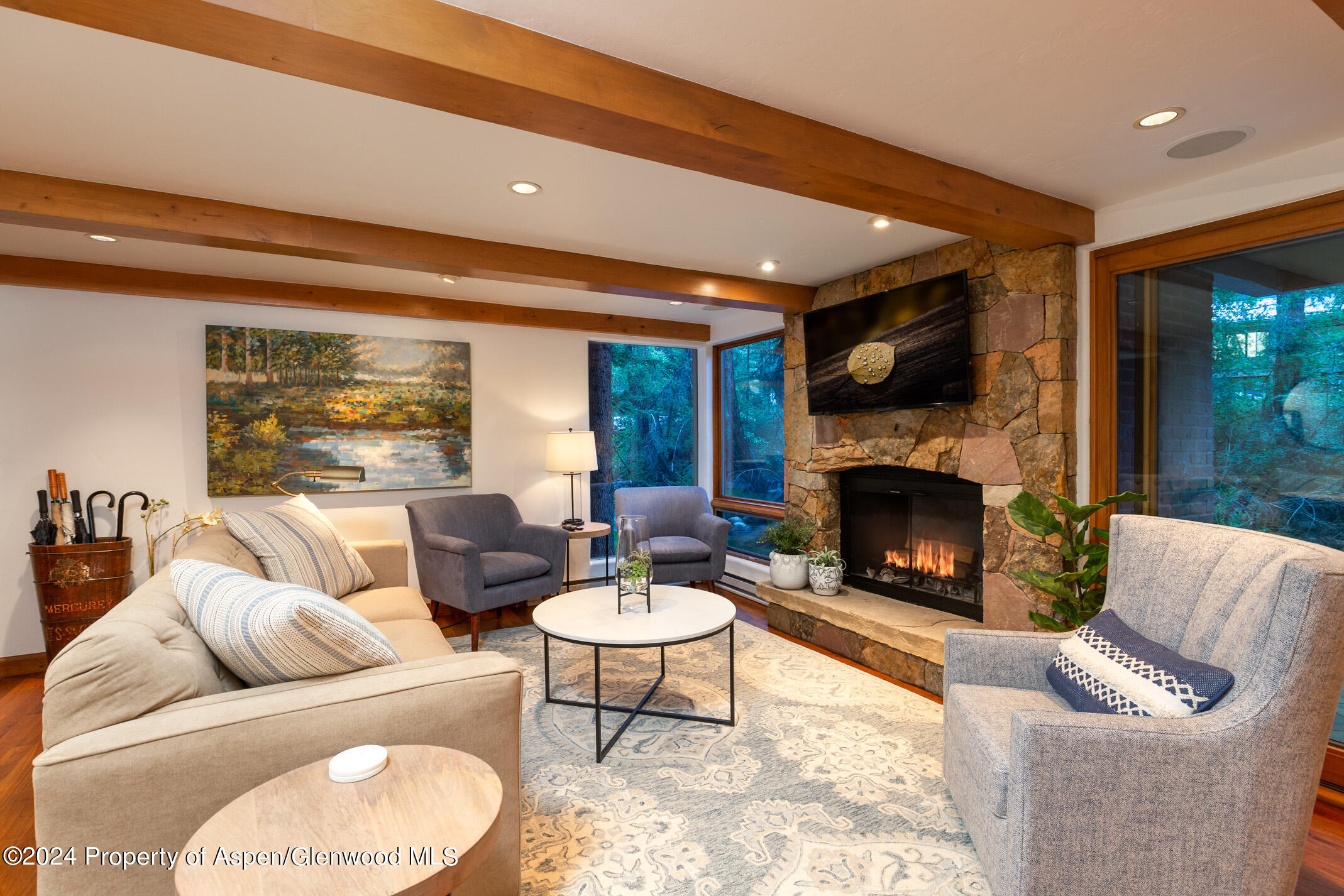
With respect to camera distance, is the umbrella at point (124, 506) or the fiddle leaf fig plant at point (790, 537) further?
the fiddle leaf fig plant at point (790, 537)

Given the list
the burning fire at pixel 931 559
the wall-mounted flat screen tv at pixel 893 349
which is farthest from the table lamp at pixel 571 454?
the burning fire at pixel 931 559

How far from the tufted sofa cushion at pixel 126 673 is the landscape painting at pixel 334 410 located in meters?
2.78

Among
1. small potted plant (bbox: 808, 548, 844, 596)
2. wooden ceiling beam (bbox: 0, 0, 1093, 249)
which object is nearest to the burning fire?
small potted plant (bbox: 808, 548, 844, 596)

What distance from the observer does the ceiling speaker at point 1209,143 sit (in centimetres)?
209

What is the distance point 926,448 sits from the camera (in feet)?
11.2

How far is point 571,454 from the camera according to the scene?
4.64 metres

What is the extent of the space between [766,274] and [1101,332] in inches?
73.5

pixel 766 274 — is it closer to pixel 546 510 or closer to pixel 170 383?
pixel 546 510

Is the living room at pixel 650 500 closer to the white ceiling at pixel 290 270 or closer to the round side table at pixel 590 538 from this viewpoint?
the white ceiling at pixel 290 270

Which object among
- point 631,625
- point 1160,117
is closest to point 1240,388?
point 1160,117

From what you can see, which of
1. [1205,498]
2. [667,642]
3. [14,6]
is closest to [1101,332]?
[1205,498]

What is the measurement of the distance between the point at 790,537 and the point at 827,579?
39cm

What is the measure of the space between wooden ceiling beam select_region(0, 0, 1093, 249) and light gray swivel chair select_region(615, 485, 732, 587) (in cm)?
274

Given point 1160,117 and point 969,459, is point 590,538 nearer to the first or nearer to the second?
point 969,459
